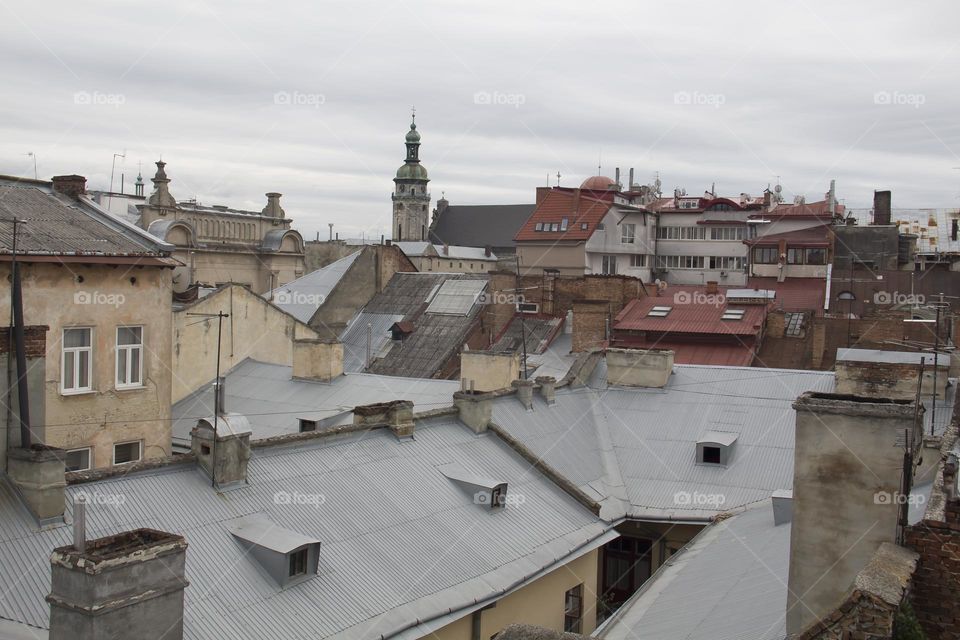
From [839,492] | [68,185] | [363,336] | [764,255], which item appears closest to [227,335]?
[68,185]

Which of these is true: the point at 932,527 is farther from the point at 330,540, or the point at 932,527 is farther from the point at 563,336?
the point at 563,336

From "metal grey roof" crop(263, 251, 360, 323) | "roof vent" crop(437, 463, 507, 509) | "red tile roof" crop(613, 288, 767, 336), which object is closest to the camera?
"roof vent" crop(437, 463, 507, 509)

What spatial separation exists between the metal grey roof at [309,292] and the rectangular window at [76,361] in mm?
22701

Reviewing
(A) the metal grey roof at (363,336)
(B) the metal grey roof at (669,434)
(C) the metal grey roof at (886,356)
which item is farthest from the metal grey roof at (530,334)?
(C) the metal grey roof at (886,356)

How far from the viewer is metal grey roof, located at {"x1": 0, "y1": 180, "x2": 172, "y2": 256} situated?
17.8 m

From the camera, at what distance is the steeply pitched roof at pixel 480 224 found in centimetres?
11756

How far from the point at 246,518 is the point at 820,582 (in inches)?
331

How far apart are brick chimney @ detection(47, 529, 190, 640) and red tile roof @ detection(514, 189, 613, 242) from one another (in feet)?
151

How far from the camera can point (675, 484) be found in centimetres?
2152

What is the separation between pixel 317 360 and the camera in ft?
90.3

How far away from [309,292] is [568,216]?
19.0 meters

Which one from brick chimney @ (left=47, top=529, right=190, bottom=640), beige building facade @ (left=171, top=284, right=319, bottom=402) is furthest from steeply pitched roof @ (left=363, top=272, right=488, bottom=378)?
brick chimney @ (left=47, top=529, right=190, bottom=640)

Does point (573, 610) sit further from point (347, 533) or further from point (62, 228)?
point (62, 228)

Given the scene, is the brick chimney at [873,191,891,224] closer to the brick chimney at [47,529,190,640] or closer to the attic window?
the attic window
